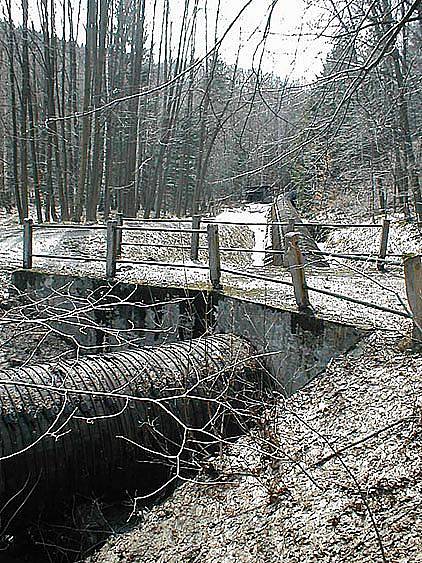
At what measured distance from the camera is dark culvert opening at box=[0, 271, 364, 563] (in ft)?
15.5

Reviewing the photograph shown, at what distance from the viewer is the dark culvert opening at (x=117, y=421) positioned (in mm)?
4715

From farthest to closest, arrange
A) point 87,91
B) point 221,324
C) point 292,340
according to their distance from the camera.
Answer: point 87,91 → point 221,324 → point 292,340

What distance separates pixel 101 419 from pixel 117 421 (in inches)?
5.4

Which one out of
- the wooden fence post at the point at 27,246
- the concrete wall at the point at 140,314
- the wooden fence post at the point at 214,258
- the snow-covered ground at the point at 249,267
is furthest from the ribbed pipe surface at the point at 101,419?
the wooden fence post at the point at 27,246

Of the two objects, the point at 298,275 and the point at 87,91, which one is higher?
the point at 87,91

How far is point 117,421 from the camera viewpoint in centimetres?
→ 528

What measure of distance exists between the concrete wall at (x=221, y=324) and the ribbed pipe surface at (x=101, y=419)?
37cm

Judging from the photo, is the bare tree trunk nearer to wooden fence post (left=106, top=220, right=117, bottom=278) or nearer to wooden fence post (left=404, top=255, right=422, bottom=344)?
wooden fence post (left=106, top=220, right=117, bottom=278)

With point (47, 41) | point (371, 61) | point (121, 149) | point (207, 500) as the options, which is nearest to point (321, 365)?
point (207, 500)

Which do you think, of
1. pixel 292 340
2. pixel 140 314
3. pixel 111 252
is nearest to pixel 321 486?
pixel 292 340

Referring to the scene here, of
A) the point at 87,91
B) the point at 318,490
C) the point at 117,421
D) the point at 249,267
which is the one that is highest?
the point at 87,91

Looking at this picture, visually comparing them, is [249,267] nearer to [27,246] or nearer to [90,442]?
[27,246]

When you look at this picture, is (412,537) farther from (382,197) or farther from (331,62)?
(382,197)

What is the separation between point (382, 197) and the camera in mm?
18453
